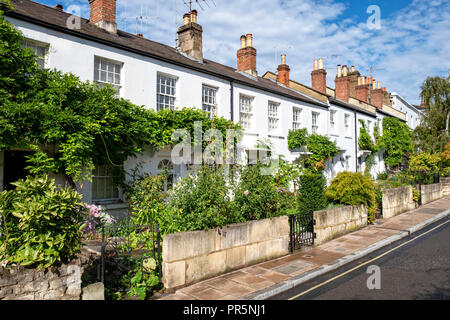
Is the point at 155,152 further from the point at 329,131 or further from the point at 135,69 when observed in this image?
the point at 329,131

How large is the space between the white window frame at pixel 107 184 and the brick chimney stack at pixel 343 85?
2251 centimetres

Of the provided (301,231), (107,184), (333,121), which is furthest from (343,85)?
(107,184)

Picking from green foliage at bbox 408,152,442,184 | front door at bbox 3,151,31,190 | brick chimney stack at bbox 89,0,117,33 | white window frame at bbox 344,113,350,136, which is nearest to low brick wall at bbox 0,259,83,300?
front door at bbox 3,151,31,190

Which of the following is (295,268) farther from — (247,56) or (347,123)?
(347,123)

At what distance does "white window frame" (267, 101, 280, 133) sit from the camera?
17.5 meters

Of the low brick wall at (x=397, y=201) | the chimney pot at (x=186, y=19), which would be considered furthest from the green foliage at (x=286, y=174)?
the chimney pot at (x=186, y=19)

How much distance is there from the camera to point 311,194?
10891 mm

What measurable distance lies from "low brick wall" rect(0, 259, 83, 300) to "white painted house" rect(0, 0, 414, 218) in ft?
17.5

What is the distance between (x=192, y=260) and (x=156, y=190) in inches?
177

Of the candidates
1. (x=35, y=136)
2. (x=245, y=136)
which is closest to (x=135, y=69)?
(x=35, y=136)

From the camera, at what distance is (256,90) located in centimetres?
1650

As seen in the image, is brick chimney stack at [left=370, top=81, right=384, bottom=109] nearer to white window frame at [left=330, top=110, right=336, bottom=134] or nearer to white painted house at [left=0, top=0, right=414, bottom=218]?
white window frame at [left=330, top=110, right=336, bottom=134]
